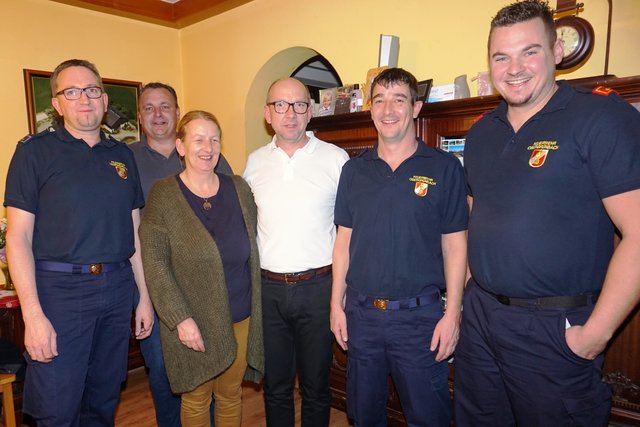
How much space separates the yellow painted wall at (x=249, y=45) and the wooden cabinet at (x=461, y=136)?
0.43 meters

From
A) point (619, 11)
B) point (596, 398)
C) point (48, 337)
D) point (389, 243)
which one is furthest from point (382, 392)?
point (619, 11)

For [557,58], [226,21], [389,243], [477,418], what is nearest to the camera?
[557,58]

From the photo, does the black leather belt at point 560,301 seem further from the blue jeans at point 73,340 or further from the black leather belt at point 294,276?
the blue jeans at point 73,340

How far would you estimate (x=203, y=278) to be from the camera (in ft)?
6.06

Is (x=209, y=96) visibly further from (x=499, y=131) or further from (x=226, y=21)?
(x=499, y=131)

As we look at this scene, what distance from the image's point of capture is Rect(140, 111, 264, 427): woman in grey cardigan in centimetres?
183

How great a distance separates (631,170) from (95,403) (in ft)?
7.33

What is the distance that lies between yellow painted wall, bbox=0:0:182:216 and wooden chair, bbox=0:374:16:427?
1590 millimetres

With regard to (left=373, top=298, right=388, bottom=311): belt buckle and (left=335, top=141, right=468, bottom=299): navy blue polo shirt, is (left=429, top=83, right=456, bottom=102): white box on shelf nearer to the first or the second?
(left=335, top=141, right=468, bottom=299): navy blue polo shirt

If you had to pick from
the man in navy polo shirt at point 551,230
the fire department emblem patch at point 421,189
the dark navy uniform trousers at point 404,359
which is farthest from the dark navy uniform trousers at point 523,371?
the fire department emblem patch at point 421,189

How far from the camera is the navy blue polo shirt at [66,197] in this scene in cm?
181

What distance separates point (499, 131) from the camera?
1680 millimetres

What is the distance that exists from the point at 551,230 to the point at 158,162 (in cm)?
196

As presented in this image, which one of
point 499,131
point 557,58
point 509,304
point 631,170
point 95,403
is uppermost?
point 557,58
